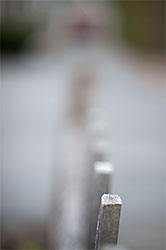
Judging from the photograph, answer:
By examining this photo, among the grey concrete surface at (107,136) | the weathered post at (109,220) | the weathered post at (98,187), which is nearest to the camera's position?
the weathered post at (109,220)

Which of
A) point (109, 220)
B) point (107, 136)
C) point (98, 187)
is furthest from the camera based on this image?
point (107, 136)

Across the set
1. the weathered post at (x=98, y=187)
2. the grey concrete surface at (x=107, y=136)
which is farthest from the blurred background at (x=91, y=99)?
the weathered post at (x=98, y=187)

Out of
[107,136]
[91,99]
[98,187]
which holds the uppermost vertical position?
[91,99]

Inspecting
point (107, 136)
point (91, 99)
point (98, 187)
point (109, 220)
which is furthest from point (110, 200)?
point (91, 99)

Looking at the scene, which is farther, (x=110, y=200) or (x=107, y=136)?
(x=107, y=136)

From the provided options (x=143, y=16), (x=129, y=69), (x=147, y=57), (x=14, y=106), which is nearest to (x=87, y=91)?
(x=14, y=106)

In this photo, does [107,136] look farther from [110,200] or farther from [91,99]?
[110,200]

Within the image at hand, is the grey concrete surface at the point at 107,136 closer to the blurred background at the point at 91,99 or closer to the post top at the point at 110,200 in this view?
the blurred background at the point at 91,99
